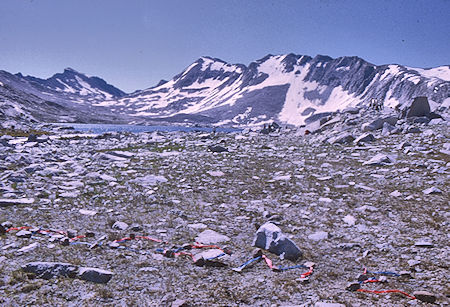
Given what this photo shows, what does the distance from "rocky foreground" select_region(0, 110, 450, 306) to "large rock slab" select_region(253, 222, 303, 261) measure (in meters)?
0.14

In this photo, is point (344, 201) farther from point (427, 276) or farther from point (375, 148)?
point (375, 148)

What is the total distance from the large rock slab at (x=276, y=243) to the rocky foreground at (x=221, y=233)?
14cm

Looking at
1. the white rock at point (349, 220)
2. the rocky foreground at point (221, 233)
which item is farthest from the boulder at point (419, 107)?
the white rock at point (349, 220)

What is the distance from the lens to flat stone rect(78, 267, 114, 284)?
4.61 m

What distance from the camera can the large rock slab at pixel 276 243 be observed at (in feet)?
18.9

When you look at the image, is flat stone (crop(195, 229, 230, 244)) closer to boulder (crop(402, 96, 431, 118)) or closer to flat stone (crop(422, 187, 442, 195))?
flat stone (crop(422, 187, 442, 195))

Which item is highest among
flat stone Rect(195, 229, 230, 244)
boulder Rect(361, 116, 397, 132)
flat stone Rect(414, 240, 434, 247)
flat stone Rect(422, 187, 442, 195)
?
boulder Rect(361, 116, 397, 132)

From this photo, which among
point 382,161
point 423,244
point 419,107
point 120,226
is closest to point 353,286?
point 423,244

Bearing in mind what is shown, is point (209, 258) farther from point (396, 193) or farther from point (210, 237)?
point (396, 193)

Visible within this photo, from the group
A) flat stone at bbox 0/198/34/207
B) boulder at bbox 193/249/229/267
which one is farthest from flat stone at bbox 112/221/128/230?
flat stone at bbox 0/198/34/207

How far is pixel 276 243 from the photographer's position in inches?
235

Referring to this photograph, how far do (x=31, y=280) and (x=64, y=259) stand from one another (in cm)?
76

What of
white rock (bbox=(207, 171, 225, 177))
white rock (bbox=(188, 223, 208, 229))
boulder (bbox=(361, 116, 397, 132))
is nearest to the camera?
white rock (bbox=(188, 223, 208, 229))

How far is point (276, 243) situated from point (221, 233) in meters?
1.64
